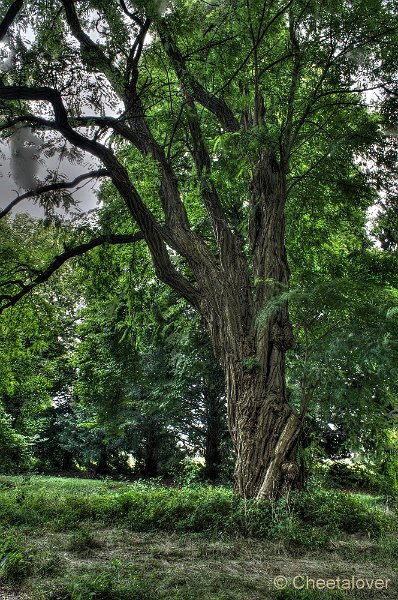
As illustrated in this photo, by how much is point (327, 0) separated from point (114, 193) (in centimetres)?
454

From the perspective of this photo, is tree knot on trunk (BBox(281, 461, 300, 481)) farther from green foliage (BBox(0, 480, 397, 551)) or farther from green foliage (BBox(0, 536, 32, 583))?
green foliage (BBox(0, 536, 32, 583))

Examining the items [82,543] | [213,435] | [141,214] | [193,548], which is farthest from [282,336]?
[213,435]

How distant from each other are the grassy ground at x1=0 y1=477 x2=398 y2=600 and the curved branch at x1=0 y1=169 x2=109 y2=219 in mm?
4398

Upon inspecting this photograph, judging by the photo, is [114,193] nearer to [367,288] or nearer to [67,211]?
[67,211]

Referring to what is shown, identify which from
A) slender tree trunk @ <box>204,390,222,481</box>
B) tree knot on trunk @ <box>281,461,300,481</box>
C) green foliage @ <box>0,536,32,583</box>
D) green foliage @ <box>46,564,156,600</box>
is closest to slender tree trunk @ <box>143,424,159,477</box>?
slender tree trunk @ <box>204,390,222,481</box>

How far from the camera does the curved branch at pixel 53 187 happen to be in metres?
7.37

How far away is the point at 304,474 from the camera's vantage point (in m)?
6.19

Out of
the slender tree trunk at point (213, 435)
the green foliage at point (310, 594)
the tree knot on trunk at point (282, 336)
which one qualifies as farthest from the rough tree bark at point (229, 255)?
the slender tree trunk at point (213, 435)

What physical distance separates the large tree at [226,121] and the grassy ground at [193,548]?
675 mm

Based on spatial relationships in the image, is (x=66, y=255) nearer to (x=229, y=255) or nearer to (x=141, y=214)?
(x=141, y=214)

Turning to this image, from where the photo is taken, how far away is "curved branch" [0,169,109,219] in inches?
290

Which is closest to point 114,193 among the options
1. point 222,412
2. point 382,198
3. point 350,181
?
point 350,181

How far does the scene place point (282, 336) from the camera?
6.78 metres

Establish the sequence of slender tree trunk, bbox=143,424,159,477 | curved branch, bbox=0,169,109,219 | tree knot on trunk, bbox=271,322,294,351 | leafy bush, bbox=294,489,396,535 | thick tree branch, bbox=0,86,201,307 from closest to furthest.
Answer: leafy bush, bbox=294,489,396,535 < tree knot on trunk, bbox=271,322,294,351 < thick tree branch, bbox=0,86,201,307 < curved branch, bbox=0,169,109,219 < slender tree trunk, bbox=143,424,159,477
